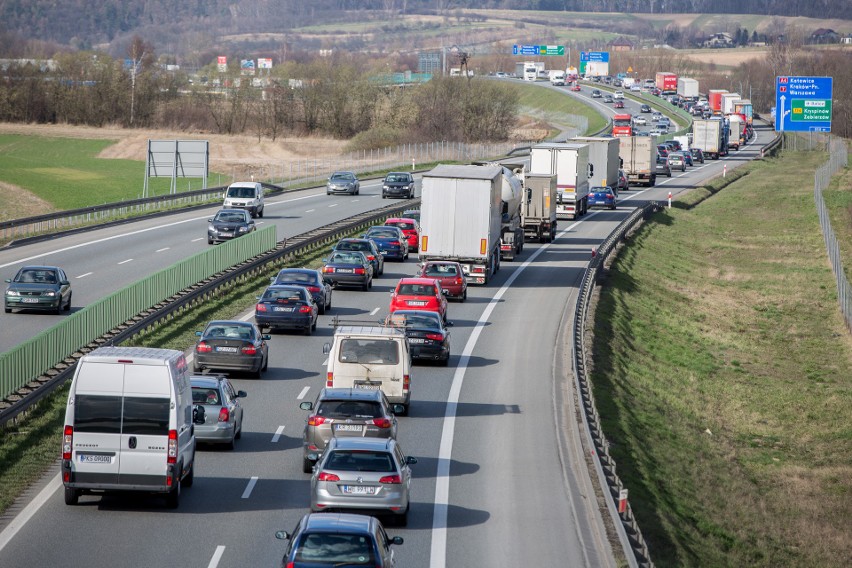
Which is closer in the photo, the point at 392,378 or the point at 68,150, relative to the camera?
the point at 392,378

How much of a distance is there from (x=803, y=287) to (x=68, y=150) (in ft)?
314

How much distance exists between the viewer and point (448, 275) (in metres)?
45.8

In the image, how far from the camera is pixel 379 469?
19562 mm

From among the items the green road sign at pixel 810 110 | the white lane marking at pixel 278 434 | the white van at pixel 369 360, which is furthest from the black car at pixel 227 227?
the green road sign at pixel 810 110

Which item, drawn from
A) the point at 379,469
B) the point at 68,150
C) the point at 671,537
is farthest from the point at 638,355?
the point at 68,150

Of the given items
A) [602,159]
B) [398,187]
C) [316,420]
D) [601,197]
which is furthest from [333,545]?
[601,197]

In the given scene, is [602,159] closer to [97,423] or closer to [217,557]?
[97,423]

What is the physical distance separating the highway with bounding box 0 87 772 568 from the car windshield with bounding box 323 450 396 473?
1.20 m

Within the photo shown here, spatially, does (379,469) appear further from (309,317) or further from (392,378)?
(309,317)

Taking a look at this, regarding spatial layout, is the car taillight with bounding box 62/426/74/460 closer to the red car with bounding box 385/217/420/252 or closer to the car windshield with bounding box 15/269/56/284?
the car windshield with bounding box 15/269/56/284

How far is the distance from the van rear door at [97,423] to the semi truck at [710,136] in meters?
115

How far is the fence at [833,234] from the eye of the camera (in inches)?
2095

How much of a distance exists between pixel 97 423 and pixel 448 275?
26.6m

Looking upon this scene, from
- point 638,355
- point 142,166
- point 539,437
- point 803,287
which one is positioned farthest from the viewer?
point 142,166
